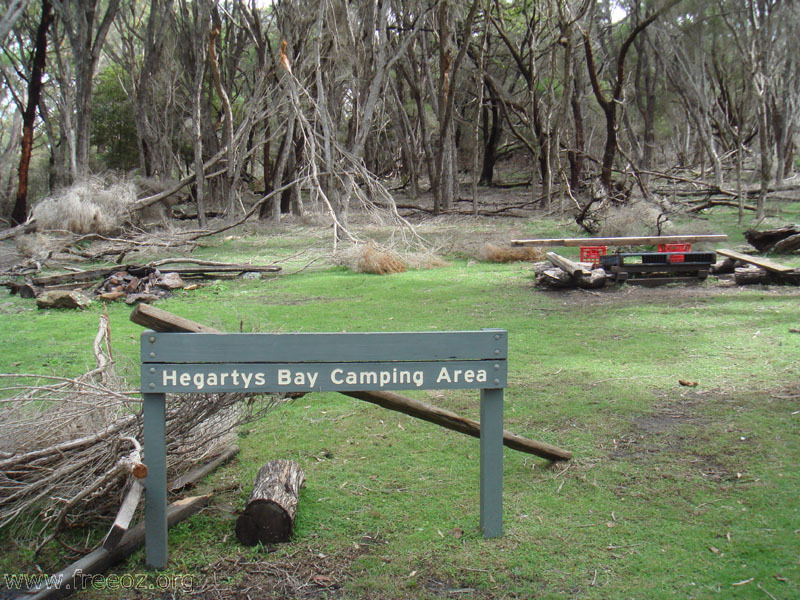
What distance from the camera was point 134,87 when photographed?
23.3 metres

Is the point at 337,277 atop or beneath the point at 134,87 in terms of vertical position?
beneath

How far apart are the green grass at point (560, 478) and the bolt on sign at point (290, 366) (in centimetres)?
66

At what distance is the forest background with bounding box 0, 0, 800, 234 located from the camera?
1664 centimetres

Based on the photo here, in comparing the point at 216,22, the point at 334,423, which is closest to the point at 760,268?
the point at 334,423

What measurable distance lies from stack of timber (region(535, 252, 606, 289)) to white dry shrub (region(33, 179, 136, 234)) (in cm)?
974

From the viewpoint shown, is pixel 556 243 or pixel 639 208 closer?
pixel 556 243

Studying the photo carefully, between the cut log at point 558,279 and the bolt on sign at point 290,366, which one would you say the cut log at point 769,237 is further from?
the bolt on sign at point 290,366

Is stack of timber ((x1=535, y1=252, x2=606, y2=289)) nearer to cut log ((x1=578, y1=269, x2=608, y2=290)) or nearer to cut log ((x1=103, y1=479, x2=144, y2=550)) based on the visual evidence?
cut log ((x1=578, y1=269, x2=608, y2=290))

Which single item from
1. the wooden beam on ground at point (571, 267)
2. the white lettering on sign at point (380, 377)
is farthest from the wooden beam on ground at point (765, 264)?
the white lettering on sign at point (380, 377)

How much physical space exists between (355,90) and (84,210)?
706cm

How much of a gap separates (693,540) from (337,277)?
928 cm

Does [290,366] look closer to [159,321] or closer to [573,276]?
[159,321]

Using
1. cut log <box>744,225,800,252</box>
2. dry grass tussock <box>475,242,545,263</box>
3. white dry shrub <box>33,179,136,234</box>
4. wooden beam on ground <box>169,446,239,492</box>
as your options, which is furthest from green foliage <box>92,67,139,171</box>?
wooden beam on ground <box>169,446,239,492</box>

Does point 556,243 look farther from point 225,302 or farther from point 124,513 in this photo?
point 124,513
